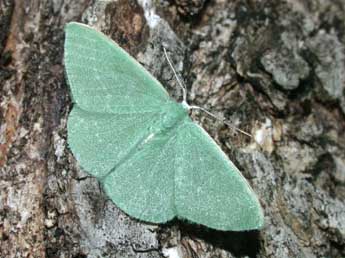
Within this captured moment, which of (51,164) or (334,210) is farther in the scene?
(334,210)

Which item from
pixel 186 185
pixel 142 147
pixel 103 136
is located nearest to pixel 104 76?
pixel 103 136

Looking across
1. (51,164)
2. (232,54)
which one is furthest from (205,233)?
(232,54)

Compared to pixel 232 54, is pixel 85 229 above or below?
below

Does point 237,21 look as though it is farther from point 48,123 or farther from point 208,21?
point 48,123

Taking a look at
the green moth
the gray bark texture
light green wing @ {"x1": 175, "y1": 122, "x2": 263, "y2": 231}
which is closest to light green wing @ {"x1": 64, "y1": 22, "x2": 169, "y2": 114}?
the green moth

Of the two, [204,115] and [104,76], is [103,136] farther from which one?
[204,115]

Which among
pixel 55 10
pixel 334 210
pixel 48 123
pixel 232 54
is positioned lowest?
pixel 334 210

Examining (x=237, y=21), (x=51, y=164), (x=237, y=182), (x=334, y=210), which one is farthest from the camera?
(x=237, y=21)
